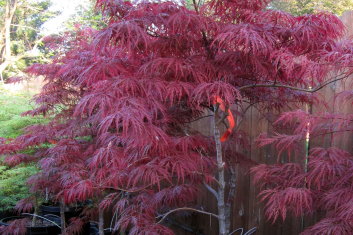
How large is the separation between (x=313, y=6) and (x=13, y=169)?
7206 mm

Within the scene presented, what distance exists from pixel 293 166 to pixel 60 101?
2118 mm

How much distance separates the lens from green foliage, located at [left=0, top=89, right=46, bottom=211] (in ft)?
11.7

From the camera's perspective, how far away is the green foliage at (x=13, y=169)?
11.7ft

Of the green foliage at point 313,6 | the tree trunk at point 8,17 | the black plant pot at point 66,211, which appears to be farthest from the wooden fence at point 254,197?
the tree trunk at point 8,17

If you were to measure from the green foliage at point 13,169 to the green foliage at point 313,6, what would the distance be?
5.35m

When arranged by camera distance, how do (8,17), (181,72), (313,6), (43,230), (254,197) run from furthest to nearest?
(8,17)
(313,6)
(43,230)
(254,197)
(181,72)

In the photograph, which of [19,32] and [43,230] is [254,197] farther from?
[19,32]

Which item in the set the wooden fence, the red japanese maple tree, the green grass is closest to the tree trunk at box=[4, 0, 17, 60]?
the green grass

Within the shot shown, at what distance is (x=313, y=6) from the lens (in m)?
7.96

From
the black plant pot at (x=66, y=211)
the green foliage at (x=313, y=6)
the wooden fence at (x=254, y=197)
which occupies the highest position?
the green foliage at (x=313, y=6)

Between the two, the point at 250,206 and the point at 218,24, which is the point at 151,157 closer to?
the point at 218,24

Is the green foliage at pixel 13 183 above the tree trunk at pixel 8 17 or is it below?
below

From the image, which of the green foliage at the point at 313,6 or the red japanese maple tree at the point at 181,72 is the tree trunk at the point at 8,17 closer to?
the green foliage at the point at 313,6

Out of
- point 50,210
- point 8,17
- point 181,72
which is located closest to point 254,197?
point 181,72
